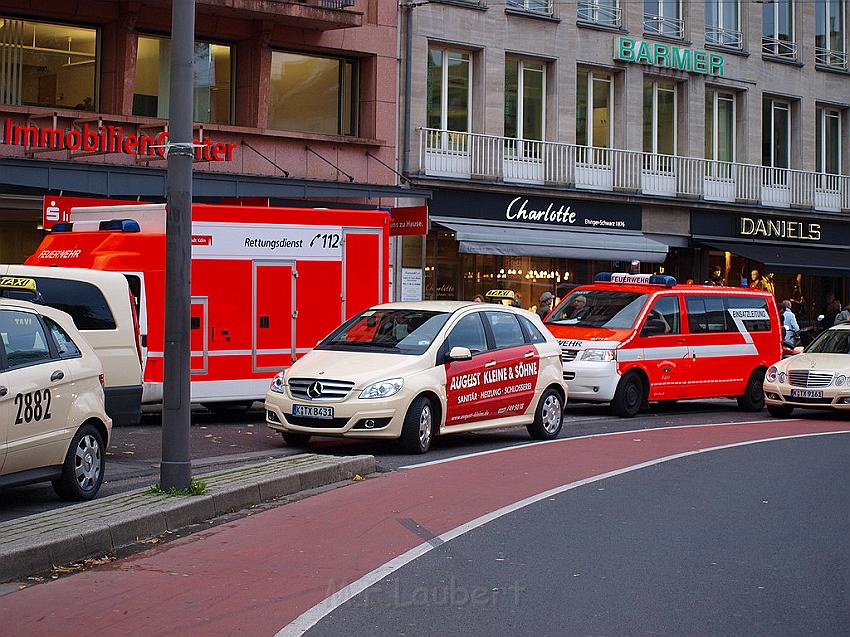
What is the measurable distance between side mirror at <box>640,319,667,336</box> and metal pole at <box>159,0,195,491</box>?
11.8m

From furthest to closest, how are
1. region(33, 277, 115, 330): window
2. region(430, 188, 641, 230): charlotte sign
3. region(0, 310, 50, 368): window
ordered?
region(430, 188, 641, 230): charlotte sign, region(33, 277, 115, 330): window, region(0, 310, 50, 368): window

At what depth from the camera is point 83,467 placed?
1095cm

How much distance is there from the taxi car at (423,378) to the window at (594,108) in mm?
17868

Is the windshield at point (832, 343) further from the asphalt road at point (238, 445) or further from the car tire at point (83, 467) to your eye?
the car tire at point (83, 467)

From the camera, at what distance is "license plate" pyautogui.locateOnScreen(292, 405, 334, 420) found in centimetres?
1417

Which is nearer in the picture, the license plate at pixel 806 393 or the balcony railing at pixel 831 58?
the license plate at pixel 806 393

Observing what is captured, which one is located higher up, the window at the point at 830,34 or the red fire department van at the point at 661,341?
the window at the point at 830,34

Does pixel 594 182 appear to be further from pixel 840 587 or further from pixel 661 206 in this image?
pixel 840 587

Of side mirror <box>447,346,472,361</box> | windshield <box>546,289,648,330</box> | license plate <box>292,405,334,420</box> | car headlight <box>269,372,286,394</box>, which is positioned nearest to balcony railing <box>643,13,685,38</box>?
windshield <box>546,289,648,330</box>

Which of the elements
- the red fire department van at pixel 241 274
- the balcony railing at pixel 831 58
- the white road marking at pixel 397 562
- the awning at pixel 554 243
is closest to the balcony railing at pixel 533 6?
the awning at pixel 554 243

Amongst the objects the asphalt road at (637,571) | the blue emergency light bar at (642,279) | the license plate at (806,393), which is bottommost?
the asphalt road at (637,571)

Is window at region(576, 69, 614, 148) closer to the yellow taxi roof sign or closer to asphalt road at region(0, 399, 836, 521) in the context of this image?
asphalt road at region(0, 399, 836, 521)

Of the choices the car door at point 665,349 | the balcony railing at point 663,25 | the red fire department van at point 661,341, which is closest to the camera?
the red fire department van at point 661,341

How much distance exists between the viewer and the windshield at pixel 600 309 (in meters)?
21.4
